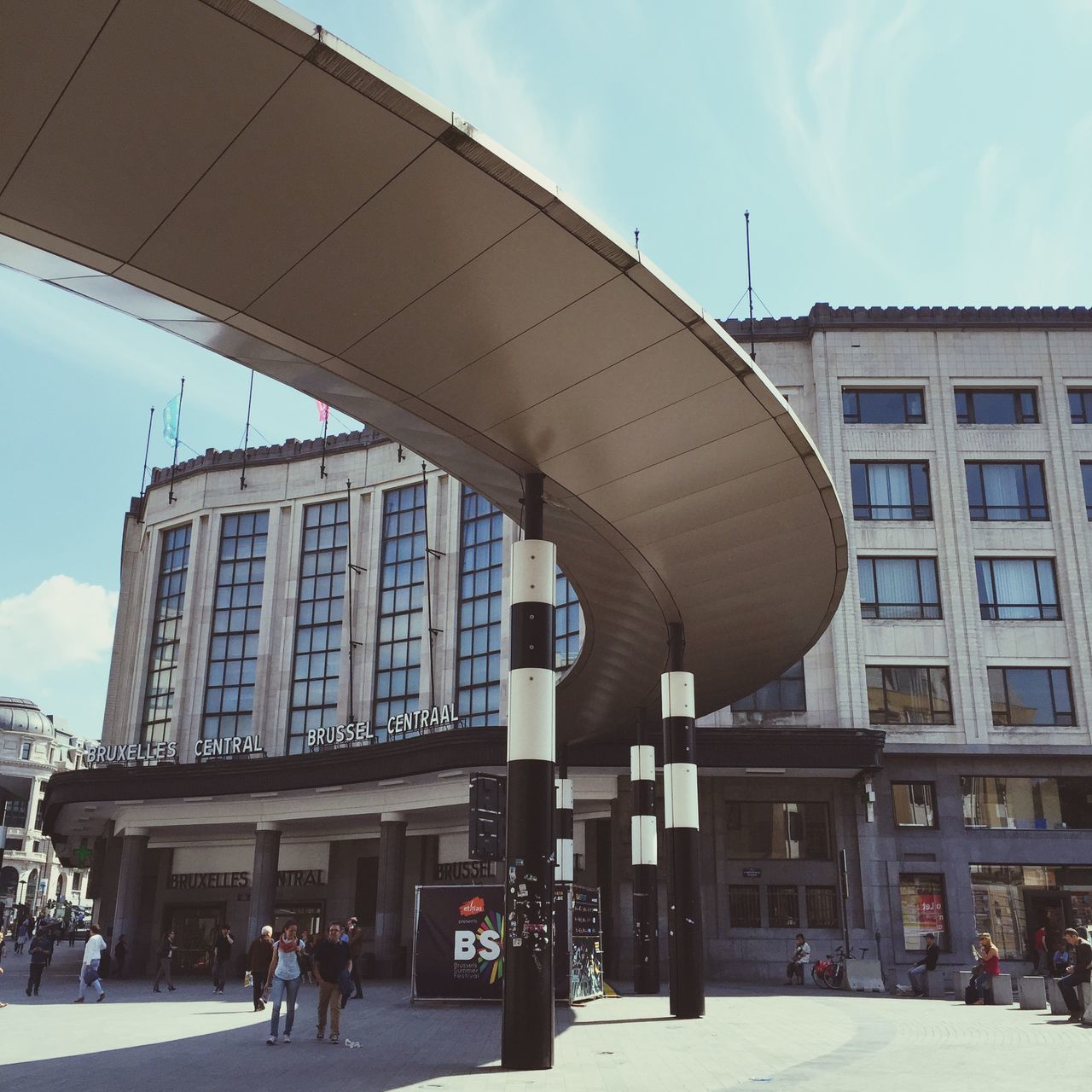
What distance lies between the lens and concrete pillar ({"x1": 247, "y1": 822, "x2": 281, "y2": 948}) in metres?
40.1

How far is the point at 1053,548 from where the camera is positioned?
39.8m

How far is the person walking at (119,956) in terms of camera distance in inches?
1545

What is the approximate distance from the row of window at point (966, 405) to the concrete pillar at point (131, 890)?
32338 mm

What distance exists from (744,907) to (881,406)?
19.2 metres

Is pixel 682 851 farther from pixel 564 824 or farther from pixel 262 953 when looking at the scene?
pixel 564 824

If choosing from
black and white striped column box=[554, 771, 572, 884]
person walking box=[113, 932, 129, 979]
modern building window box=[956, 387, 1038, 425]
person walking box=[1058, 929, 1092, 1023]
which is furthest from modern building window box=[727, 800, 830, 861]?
person walking box=[113, 932, 129, 979]

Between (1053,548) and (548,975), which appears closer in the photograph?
(548,975)

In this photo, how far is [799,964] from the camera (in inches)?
1288

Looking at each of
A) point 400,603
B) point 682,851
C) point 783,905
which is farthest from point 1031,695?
point 400,603

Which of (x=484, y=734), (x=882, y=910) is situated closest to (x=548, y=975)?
(x=484, y=734)

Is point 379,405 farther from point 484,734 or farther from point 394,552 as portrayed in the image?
point 394,552

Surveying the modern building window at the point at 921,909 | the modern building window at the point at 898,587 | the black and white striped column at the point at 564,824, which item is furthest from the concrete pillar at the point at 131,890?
the modern building window at the point at 898,587

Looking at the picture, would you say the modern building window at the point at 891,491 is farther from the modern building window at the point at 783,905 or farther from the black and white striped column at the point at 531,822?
the black and white striped column at the point at 531,822

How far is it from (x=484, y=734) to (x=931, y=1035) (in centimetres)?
2002
